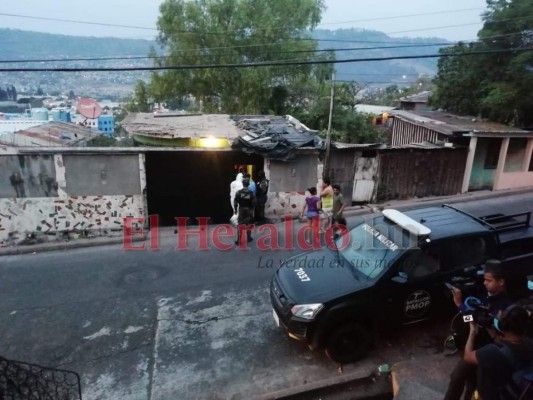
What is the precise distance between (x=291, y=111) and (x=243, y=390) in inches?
963

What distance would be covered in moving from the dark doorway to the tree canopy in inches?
415


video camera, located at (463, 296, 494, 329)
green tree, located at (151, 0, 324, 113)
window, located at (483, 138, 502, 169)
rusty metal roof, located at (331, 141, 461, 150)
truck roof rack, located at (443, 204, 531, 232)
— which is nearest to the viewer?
video camera, located at (463, 296, 494, 329)

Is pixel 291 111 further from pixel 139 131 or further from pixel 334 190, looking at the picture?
pixel 334 190

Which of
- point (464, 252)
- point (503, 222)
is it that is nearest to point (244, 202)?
point (464, 252)

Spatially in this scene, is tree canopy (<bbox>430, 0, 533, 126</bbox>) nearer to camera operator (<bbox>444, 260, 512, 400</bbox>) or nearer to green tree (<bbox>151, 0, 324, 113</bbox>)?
camera operator (<bbox>444, 260, 512, 400</bbox>)

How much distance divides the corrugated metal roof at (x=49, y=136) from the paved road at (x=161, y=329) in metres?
4.64

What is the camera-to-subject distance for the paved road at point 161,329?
196 inches

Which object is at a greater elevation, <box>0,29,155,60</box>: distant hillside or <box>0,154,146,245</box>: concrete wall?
<box>0,29,155,60</box>: distant hillside

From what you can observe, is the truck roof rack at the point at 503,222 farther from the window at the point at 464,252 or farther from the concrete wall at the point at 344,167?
the concrete wall at the point at 344,167

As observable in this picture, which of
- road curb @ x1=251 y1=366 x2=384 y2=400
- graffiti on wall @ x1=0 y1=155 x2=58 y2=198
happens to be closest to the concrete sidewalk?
graffiti on wall @ x1=0 y1=155 x2=58 y2=198

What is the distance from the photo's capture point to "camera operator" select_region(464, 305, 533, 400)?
3.13 m

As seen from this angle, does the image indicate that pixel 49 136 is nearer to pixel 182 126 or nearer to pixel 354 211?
pixel 182 126

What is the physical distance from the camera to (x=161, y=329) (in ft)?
19.8

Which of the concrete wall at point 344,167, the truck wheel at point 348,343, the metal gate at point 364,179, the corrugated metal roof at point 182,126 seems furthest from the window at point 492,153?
the truck wheel at point 348,343
